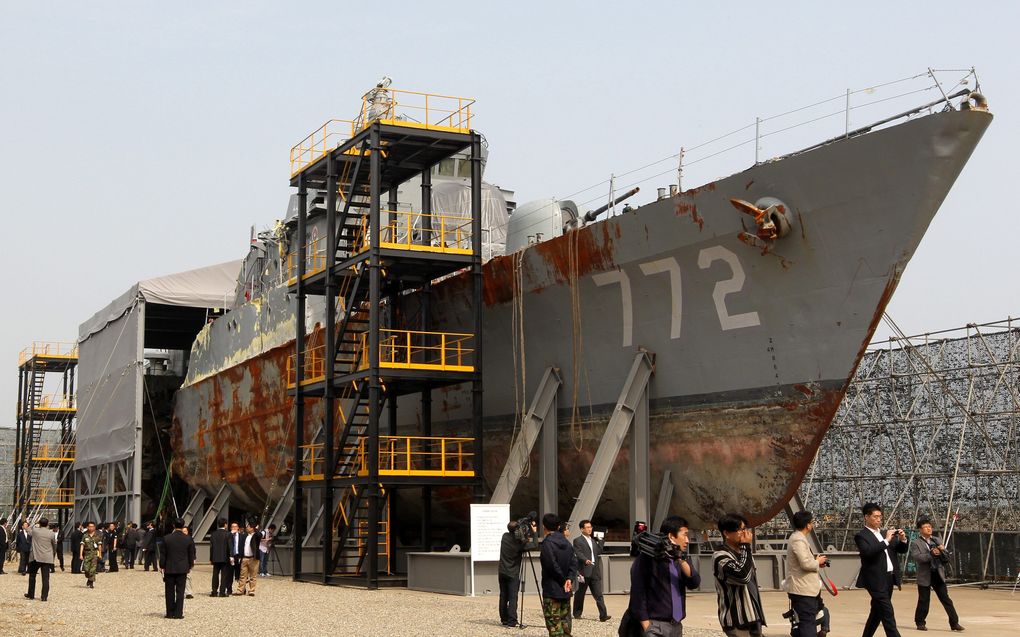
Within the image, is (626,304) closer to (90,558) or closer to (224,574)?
(224,574)

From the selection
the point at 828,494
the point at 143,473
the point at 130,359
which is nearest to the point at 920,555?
the point at 828,494

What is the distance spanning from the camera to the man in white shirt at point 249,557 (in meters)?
19.3

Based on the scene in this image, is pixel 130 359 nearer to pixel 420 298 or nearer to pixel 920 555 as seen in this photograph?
pixel 420 298

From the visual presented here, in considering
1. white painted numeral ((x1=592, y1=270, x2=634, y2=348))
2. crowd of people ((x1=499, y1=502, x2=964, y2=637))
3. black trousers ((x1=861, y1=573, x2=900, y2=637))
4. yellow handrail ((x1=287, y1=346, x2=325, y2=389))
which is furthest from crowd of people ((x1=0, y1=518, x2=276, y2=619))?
black trousers ((x1=861, y1=573, x2=900, y2=637))

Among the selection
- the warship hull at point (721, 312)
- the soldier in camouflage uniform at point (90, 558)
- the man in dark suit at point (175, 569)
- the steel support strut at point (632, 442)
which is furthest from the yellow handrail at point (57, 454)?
the man in dark suit at point (175, 569)

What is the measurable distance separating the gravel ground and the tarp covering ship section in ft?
58.0

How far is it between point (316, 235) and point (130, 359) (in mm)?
11567

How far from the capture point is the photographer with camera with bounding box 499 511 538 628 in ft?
46.3

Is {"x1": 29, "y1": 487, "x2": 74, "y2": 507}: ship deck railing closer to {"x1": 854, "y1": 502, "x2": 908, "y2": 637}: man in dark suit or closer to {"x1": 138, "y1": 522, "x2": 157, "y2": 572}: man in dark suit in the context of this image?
{"x1": 138, "y1": 522, "x2": 157, "y2": 572}: man in dark suit

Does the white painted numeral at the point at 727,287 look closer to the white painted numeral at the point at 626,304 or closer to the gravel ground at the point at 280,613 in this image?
the white painted numeral at the point at 626,304

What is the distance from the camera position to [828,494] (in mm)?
29688

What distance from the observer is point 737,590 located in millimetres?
8289

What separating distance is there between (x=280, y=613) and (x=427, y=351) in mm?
9408

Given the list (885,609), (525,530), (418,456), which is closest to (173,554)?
(525,530)
